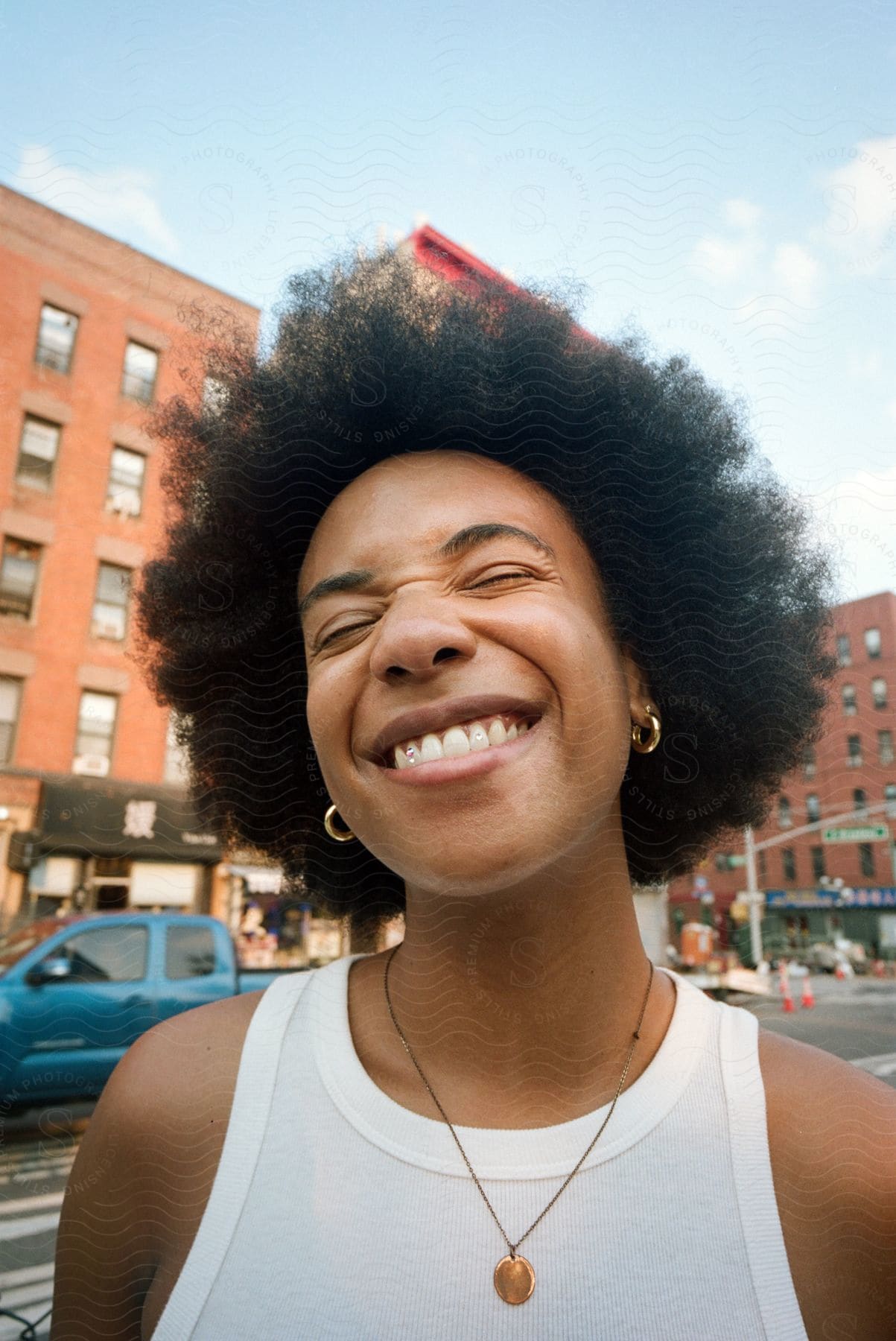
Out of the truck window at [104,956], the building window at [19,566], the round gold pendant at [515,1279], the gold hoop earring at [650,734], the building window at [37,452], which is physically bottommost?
the round gold pendant at [515,1279]

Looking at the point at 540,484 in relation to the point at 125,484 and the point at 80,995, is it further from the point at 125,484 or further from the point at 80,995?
the point at 80,995

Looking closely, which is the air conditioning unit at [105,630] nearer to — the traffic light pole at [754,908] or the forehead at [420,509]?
the forehead at [420,509]

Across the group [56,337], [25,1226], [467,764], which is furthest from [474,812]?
[56,337]

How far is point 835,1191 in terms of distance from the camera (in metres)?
0.75

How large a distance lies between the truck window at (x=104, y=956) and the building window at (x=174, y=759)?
0.24 m

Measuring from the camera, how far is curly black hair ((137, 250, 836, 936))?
1.01 metres

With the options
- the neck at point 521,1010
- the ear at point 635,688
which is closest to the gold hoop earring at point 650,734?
the ear at point 635,688

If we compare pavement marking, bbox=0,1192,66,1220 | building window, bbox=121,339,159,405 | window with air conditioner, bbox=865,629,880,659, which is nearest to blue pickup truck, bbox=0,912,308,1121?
pavement marking, bbox=0,1192,66,1220

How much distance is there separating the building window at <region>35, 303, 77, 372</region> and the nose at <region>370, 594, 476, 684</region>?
0.96 metres

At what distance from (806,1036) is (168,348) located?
1.26m

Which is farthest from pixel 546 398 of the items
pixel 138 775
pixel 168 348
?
pixel 138 775

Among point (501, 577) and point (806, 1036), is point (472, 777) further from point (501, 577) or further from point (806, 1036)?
point (806, 1036)

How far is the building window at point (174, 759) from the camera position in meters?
1.23

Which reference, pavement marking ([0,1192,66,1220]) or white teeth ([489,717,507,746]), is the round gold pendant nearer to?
white teeth ([489,717,507,746])
